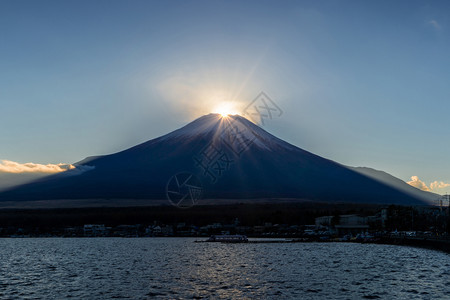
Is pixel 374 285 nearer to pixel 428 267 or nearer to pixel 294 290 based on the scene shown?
pixel 294 290

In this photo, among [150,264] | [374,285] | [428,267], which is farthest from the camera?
[150,264]

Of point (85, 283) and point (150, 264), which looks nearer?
point (85, 283)

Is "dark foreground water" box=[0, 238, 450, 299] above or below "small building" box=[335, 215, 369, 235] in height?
below

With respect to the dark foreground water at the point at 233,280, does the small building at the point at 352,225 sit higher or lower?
higher

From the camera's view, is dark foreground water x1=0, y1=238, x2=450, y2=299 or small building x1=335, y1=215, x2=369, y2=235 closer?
dark foreground water x1=0, y1=238, x2=450, y2=299

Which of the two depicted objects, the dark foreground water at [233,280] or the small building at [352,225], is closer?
the dark foreground water at [233,280]

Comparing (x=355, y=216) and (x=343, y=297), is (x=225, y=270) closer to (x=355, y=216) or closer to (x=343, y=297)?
(x=343, y=297)

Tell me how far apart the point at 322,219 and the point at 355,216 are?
1843 cm

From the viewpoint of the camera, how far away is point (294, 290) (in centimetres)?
4122

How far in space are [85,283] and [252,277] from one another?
16403 millimetres

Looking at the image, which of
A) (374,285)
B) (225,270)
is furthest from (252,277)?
(374,285)

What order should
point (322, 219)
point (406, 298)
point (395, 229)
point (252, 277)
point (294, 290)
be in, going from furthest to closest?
1. point (322, 219)
2. point (395, 229)
3. point (252, 277)
4. point (294, 290)
5. point (406, 298)

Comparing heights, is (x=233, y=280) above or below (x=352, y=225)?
below

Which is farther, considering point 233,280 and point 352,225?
point 352,225
